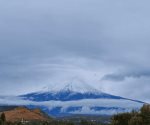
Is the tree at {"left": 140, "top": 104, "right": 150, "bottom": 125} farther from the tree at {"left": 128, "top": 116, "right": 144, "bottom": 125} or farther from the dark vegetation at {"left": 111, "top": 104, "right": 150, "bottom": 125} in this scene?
the tree at {"left": 128, "top": 116, "right": 144, "bottom": 125}

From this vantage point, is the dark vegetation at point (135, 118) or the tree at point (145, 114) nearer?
the dark vegetation at point (135, 118)

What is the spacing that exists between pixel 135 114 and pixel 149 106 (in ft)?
17.7

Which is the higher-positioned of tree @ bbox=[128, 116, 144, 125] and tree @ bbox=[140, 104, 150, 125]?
tree @ bbox=[140, 104, 150, 125]

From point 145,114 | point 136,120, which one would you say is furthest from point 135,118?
point 145,114

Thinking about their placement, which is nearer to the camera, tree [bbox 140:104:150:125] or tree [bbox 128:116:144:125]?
tree [bbox 128:116:144:125]

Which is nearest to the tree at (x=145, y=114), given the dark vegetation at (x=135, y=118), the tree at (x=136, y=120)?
the dark vegetation at (x=135, y=118)

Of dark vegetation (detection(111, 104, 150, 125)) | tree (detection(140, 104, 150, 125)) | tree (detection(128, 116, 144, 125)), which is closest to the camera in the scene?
tree (detection(128, 116, 144, 125))

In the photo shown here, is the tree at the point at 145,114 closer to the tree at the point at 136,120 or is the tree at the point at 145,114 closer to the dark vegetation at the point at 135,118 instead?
the dark vegetation at the point at 135,118

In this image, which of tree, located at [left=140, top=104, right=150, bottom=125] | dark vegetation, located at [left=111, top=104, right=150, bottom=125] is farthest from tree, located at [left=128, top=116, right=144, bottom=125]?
tree, located at [left=140, top=104, right=150, bottom=125]

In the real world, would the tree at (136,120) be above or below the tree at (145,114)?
below

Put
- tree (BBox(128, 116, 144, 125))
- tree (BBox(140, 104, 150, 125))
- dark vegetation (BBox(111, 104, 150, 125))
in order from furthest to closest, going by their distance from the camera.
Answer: tree (BBox(140, 104, 150, 125))
dark vegetation (BBox(111, 104, 150, 125))
tree (BBox(128, 116, 144, 125))

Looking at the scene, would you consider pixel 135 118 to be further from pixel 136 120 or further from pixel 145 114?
pixel 145 114

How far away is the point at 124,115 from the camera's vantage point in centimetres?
16900

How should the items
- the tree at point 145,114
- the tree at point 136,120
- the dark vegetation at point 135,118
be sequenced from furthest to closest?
the tree at point 145,114
the dark vegetation at point 135,118
the tree at point 136,120
